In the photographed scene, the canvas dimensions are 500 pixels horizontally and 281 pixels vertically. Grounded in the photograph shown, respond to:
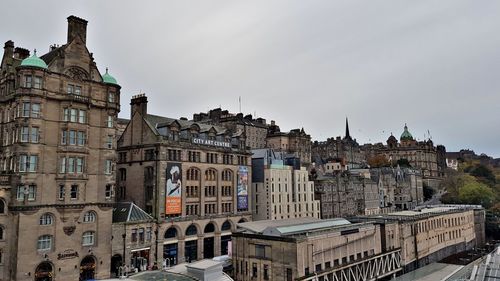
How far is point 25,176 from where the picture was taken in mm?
51656

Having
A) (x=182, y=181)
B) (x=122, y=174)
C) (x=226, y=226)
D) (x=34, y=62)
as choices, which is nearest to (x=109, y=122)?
(x=34, y=62)

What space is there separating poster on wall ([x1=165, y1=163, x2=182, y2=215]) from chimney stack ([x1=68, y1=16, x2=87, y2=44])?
2581 centimetres

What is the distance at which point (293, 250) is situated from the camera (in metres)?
54.8

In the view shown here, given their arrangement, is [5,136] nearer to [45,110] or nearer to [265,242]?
[45,110]

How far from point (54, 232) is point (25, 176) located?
857 centimetres

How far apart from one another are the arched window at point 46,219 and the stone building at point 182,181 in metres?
18.4

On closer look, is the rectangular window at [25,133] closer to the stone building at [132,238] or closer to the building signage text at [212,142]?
the stone building at [132,238]

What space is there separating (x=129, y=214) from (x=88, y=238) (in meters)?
8.15

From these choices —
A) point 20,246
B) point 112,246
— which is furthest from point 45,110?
point 112,246

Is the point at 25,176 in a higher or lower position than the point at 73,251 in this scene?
higher

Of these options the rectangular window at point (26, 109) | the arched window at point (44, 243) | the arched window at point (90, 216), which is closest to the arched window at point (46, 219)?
the arched window at point (44, 243)

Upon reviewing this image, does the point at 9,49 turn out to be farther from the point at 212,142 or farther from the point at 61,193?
the point at 212,142

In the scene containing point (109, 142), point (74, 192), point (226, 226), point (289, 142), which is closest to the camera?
point (74, 192)

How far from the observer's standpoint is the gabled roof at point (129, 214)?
6394 centimetres
